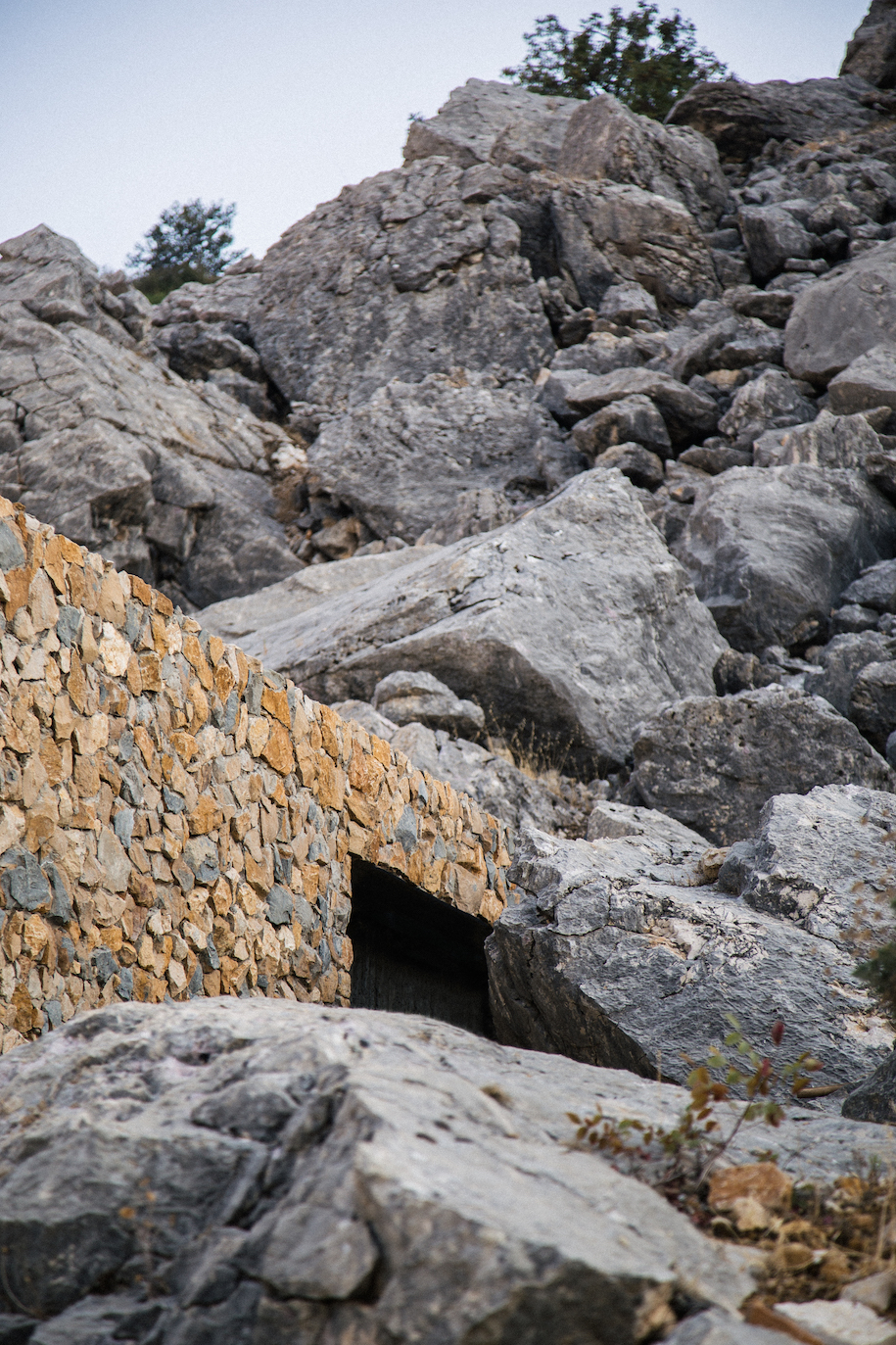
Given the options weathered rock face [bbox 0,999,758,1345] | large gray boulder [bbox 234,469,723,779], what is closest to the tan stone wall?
weathered rock face [bbox 0,999,758,1345]

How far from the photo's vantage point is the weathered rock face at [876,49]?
26953 millimetres

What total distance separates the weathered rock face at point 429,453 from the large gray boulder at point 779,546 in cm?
393

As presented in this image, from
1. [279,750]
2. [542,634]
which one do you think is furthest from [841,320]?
[279,750]

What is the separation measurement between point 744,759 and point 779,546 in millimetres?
5266

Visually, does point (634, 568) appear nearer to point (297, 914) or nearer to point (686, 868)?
point (686, 868)

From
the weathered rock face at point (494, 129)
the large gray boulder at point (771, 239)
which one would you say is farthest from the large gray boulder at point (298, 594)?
the weathered rock face at point (494, 129)

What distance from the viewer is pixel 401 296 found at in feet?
69.2

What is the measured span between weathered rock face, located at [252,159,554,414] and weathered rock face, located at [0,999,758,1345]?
1867cm

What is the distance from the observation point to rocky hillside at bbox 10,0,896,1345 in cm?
196

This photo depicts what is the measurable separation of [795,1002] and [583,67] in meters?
32.4

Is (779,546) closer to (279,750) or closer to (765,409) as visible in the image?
(765,409)

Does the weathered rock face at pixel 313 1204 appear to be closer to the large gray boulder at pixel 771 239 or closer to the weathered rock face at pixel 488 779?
the weathered rock face at pixel 488 779

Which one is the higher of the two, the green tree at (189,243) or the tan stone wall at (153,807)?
the green tree at (189,243)

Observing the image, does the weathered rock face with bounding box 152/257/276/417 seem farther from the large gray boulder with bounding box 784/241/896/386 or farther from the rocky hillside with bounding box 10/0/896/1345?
the large gray boulder with bounding box 784/241/896/386
